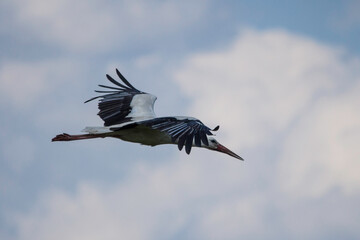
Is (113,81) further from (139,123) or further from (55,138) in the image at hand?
(139,123)

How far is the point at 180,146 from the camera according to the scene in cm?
1616

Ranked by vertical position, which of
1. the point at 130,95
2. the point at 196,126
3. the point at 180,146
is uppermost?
the point at 130,95

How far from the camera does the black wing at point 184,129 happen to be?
1688 centimetres

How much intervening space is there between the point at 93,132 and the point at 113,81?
4.13m

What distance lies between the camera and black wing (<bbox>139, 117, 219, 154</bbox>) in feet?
55.4

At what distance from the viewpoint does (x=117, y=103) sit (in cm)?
2189

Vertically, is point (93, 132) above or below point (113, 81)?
below

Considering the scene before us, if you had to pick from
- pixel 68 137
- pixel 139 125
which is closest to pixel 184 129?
pixel 139 125

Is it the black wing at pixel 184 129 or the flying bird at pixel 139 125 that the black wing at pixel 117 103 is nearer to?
the flying bird at pixel 139 125

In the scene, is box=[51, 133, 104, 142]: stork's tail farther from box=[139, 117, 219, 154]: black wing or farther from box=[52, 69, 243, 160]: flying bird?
box=[139, 117, 219, 154]: black wing

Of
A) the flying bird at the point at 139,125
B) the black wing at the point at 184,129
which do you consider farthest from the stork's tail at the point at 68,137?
the black wing at the point at 184,129

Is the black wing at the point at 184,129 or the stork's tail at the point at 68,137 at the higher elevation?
the stork's tail at the point at 68,137

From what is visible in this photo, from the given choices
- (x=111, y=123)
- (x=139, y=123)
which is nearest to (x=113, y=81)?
(x=111, y=123)

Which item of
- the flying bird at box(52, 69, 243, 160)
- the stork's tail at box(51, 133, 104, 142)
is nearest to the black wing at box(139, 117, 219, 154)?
the flying bird at box(52, 69, 243, 160)
